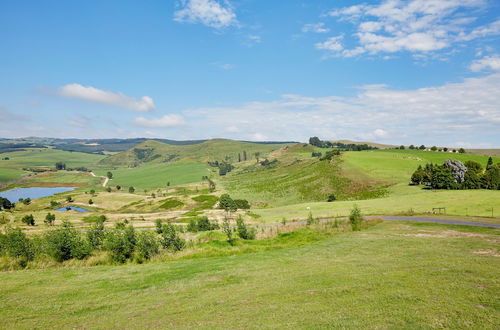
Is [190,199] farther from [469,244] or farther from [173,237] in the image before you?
[469,244]

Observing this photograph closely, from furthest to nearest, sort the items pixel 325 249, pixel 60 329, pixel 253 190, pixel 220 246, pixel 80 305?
pixel 253 190 < pixel 220 246 < pixel 325 249 < pixel 80 305 < pixel 60 329

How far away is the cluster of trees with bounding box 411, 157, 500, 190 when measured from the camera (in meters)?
94.9

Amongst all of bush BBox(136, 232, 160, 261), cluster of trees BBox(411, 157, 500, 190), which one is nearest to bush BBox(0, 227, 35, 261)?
bush BBox(136, 232, 160, 261)

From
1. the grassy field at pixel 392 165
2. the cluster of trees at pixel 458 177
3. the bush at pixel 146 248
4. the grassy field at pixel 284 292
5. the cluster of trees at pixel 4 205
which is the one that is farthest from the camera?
the cluster of trees at pixel 4 205

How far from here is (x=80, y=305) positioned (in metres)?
18.5

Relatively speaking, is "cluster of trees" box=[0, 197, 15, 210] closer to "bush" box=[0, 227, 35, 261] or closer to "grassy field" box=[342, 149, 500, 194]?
"bush" box=[0, 227, 35, 261]

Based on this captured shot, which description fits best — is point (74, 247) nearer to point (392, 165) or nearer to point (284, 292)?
point (284, 292)

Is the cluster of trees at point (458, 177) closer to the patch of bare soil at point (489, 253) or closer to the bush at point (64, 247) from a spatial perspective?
the patch of bare soil at point (489, 253)

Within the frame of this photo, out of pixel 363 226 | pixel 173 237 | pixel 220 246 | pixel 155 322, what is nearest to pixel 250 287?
pixel 155 322

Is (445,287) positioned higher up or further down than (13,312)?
higher up

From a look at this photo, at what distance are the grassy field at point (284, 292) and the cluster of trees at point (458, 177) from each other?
84.7 metres

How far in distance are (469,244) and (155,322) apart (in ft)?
99.7

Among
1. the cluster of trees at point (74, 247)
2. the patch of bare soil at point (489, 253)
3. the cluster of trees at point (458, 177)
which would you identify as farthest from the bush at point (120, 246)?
the cluster of trees at point (458, 177)

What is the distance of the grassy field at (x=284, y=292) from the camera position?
13602mm
